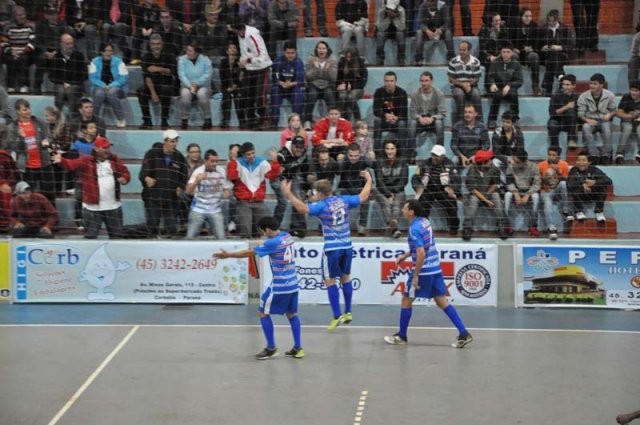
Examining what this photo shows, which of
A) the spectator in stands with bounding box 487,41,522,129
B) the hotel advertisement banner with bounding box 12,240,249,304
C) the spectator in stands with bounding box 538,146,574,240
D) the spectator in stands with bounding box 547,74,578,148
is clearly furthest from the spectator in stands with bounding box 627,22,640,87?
the hotel advertisement banner with bounding box 12,240,249,304

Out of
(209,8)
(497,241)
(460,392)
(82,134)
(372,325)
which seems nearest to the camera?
(460,392)

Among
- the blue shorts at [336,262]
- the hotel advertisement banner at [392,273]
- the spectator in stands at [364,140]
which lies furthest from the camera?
the spectator in stands at [364,140]

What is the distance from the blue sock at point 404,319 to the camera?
1484cm

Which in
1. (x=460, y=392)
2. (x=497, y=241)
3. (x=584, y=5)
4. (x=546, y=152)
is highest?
(x=584, y=5)

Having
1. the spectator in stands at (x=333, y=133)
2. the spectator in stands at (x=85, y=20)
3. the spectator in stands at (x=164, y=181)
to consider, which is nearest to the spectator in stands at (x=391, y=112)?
the spectator in stands at (x=333, y=133)

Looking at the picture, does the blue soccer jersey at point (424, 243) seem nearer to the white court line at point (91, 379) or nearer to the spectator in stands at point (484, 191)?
the spectator in stands at point (484, 191)

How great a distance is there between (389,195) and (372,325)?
2.71 m

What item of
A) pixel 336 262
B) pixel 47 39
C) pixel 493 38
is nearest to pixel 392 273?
pixel 336 262

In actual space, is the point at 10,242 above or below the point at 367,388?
above

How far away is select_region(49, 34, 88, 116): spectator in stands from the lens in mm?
20281

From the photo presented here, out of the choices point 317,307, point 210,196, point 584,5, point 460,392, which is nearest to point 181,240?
point 210,196

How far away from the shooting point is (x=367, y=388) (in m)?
13.0

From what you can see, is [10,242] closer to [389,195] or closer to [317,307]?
[317,307]

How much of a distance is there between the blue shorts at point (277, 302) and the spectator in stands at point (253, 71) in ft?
22.2
